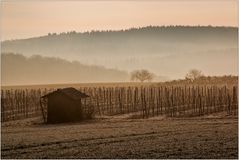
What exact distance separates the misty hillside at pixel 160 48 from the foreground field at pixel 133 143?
47556 mm

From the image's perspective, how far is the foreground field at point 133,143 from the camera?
21.0 m

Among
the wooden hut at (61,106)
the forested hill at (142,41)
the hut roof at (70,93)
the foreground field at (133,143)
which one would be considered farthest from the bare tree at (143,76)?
the foreground field at (133,143)

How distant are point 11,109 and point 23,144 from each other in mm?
27512

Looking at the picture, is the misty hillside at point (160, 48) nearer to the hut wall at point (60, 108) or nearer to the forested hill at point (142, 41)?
the forested hill at point (142, 41)

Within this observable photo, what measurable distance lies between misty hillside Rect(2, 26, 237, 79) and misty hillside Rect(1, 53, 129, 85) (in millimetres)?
2805

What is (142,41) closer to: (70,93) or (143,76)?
(143,76)

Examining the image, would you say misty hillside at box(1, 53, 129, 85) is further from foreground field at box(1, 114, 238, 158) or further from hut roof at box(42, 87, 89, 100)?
foreground field at box(1, 114, 238, 158)

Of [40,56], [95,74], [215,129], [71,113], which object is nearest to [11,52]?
[40,56]

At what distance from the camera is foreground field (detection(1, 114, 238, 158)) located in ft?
69.1

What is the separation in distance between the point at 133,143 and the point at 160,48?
110707 millimetres

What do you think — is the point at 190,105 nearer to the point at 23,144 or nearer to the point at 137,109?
the point at 137,109

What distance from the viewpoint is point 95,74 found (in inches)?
6895

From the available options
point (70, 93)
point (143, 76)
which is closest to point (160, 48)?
point (143, 76)

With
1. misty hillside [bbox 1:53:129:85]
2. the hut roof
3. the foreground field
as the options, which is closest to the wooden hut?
the hut roof
